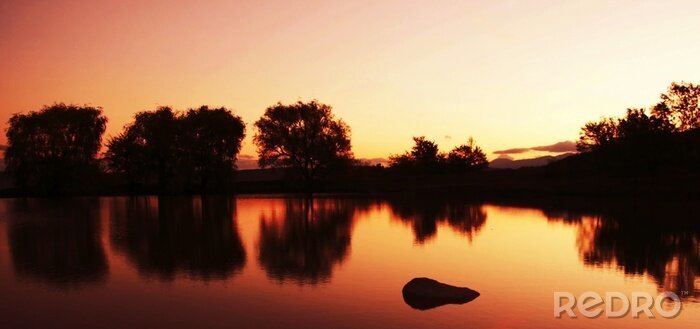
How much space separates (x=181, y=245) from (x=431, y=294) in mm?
14210

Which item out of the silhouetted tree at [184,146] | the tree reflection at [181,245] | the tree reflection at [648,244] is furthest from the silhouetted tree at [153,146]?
the tree reflection at [648,244]

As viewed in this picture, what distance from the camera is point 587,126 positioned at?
77250 millimetres

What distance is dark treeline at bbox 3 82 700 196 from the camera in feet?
220

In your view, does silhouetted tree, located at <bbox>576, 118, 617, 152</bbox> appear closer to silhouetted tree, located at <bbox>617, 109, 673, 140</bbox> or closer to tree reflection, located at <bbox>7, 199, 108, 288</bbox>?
silhouetted tree, located at <bbox>617, 109, 673, 140</bbox>

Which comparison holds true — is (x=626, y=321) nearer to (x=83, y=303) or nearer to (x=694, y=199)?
(x=83, y=303)

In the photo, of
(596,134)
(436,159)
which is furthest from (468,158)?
(596,134)

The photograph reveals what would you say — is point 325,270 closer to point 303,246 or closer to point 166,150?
point 303,246

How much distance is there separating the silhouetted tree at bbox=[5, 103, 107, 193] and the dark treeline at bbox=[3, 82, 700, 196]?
5.2 inches

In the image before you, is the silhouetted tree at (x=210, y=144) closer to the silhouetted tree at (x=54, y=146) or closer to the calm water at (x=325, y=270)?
the silhouetted tree at (x=54, y=146)

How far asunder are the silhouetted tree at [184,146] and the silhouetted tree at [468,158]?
47.8 m

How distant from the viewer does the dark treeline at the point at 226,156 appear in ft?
220

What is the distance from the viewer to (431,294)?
1373 cm

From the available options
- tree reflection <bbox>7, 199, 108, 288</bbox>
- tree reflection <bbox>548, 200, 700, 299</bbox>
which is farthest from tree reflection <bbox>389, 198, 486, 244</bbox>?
tree reflection <bbox>7, 199, 108, 288</bbox>

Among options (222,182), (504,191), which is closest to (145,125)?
(222,182)
